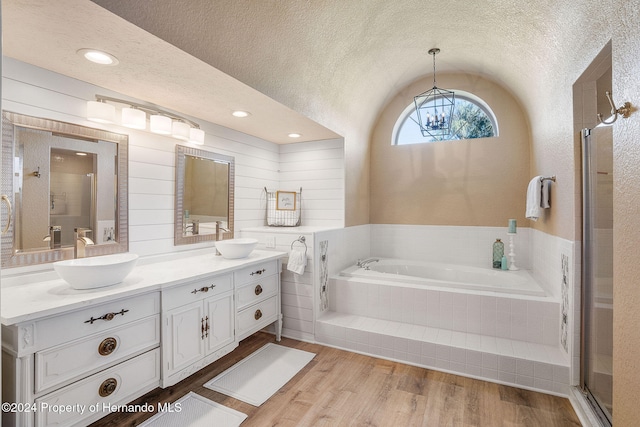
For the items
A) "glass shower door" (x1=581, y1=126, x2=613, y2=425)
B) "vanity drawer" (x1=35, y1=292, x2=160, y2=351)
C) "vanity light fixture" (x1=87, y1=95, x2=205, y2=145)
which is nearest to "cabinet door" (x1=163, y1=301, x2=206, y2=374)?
"vanity drawer" (x1=35, y1=292, x2=160, y2=351)

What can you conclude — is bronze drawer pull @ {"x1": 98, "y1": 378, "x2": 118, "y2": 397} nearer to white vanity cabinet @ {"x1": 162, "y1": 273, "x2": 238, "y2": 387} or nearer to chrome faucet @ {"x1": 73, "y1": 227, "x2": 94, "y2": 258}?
white vanity cabinet @ {"x1": 162, "y1": 273, "x2": 238, "y2": 387}

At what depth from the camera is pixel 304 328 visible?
2.99 m

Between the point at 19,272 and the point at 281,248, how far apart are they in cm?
186

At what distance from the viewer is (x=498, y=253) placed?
3.51 meters

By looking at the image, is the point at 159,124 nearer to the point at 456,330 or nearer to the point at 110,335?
the point at 110,335

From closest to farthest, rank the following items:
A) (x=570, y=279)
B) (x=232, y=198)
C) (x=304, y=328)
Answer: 1. (x=570, y=279)
2. (x=304, y=328)
3. (x=232, y=198)

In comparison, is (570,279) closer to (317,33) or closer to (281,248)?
(281,248)

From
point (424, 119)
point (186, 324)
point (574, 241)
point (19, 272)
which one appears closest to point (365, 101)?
point (424, 119)

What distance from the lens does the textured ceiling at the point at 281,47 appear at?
1472mm

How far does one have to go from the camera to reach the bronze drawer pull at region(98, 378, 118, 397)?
157 centimetres

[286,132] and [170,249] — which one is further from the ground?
[286,132]

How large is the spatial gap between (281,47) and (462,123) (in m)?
2.69

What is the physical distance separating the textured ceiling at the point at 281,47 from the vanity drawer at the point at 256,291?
57.6 inches

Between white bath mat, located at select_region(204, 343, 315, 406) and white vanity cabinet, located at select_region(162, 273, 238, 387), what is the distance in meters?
0.23
